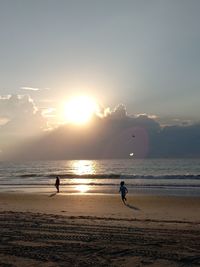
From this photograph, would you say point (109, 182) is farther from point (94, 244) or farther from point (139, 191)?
point (94, 244)

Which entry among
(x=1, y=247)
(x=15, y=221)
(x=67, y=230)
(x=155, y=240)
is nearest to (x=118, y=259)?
(x=155, y=240)

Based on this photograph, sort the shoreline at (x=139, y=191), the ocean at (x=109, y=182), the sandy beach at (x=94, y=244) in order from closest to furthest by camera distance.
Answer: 1. the sandy beach at (x=94, y=244)
2. the shoreline at (x=139, y=191)
3. the ocean at (x=109, y=182)

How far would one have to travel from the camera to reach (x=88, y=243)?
35.6 ft

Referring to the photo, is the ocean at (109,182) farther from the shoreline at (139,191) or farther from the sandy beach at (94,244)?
the sandy beach at (94,244)

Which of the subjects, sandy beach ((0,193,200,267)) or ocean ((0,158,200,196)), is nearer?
sandy beach ((0,193,200,267))

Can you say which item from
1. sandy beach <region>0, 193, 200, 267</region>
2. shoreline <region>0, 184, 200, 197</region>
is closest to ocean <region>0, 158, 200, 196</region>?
shoreline <region>0, 184, 200, 197</region>

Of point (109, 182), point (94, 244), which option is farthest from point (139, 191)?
point (94, 244)

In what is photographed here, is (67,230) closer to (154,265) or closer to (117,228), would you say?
(117,228)

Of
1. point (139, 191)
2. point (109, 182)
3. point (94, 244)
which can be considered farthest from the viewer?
point (109, 182)

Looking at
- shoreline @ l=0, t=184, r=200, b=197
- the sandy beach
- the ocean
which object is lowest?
the sandy beach

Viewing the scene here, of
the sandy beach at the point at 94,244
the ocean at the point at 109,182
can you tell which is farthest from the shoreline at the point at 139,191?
the sandy beach at the point at 94,244

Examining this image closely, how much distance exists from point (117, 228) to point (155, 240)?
9.01 ft

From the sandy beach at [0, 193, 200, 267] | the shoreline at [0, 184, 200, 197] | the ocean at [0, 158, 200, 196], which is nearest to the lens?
the sandy beach at [0, 193, 200, 267]

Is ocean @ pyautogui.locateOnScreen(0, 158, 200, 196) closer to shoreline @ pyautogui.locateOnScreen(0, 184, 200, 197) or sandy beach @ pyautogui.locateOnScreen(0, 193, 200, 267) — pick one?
shoreline @ pyautogui.locateOnScreen(0, 184, 200, 197)
